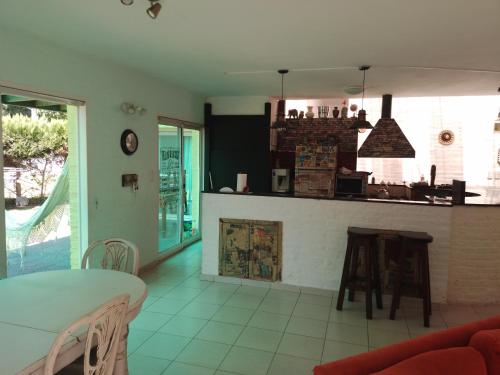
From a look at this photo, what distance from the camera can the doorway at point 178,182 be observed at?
526cm

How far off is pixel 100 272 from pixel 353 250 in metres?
2.40

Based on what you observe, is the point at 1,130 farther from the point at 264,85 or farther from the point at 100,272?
the point at 264,85

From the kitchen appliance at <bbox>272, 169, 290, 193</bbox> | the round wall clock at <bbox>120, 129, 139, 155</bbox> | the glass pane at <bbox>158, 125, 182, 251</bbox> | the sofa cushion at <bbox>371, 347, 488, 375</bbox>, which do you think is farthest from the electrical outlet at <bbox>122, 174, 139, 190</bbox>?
the sofa cushion at <bbox>371, 347, 488, 375</bbox>

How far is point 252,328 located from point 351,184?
325 cm

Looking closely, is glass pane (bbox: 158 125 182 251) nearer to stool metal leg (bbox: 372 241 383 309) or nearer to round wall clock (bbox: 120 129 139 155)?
round wall clock (bbox: 120 129 139 155)

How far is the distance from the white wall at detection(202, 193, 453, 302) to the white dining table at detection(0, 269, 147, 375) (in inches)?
80.7

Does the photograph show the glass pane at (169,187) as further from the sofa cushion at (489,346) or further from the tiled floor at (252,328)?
the sofa cushion at (489,346)

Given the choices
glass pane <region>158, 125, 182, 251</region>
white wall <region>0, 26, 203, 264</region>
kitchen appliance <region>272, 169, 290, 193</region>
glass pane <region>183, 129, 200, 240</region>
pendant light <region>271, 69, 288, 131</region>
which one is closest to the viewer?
white wall <region>0, 26, 203, 264</region>

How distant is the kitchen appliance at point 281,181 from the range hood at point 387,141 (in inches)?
53.1

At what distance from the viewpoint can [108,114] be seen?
3.90 metres

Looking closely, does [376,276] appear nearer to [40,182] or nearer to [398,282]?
[398,282]

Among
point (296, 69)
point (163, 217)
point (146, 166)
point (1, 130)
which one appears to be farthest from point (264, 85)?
point (1, 130)

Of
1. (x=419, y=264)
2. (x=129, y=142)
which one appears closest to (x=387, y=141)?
(x=419, y=264)

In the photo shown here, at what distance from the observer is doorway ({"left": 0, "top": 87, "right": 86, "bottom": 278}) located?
3043 mm
